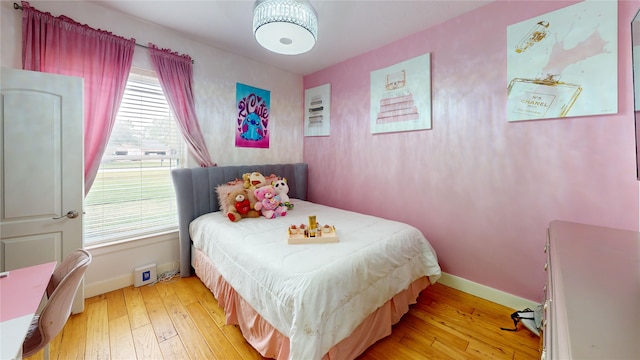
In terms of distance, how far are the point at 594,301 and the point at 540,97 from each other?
1865 mm

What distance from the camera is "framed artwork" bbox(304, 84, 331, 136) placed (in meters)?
3.55

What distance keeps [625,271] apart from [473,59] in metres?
2.03

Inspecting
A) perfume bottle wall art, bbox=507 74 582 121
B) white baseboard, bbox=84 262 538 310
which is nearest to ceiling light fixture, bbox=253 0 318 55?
perfume bottle wall art, bbox=507 74 582 121

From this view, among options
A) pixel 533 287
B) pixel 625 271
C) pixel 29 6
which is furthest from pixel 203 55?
pixel 533 287

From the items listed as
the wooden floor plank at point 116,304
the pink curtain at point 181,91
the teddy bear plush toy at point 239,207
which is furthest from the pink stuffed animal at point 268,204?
the wooden floor plank at point 116,304

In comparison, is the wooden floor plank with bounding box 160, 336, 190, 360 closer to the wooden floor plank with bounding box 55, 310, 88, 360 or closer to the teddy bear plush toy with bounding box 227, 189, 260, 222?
the wooden floor plank with bounding box 55, 310, 88, 360

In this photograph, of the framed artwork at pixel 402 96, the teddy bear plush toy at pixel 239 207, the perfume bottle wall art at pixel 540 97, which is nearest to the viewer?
the perfume bottle wall art at pixel 540 97

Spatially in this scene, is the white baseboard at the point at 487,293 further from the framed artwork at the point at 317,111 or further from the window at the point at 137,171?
the window at the point at 137,171

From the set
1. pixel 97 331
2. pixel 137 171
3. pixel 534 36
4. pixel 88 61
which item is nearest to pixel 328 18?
pixel 534 36

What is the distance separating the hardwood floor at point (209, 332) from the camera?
1.59 metres

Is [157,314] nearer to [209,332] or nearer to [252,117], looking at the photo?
[209,332]

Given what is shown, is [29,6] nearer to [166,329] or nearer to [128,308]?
[128,308]

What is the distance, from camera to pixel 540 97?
1.89 meters

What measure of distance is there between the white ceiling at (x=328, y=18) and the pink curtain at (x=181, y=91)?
32 centimetres
